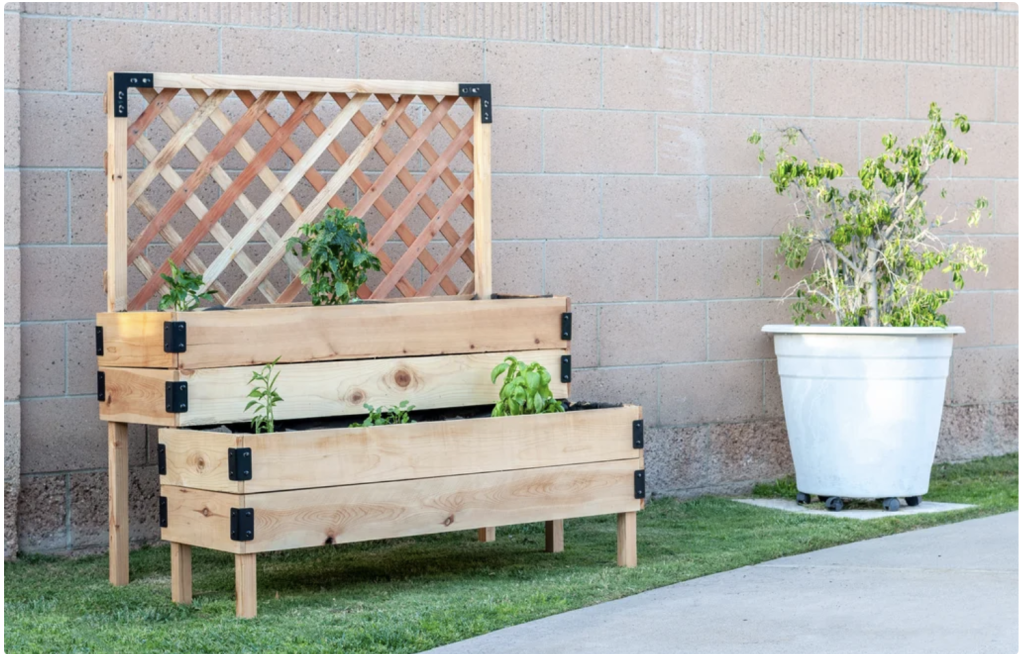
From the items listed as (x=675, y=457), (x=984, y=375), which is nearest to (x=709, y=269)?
(x=675, y=457)

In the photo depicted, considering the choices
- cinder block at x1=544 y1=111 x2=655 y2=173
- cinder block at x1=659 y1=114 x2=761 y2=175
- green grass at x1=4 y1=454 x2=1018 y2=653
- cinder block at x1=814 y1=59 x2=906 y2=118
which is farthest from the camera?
cinder block at x1=814 y1=59 x2=906 y2=118

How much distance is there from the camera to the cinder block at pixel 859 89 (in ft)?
17.4

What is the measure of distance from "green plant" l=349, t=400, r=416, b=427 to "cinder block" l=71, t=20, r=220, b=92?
4.15 ft

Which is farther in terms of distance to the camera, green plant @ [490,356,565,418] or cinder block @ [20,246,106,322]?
cinder block @ [20,246,106,322]

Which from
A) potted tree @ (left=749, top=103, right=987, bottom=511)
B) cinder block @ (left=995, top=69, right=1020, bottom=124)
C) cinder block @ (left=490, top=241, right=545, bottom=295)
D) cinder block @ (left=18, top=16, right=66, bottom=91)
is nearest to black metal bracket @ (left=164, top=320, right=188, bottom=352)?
cinder block @ (left=18, top=16, right=66, bottom=91)

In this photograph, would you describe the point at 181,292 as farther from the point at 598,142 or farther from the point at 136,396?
the point at 598,142

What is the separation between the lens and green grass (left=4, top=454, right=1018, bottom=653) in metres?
3.01

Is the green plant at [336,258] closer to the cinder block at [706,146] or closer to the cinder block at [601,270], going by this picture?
the cinder block at [601,270]

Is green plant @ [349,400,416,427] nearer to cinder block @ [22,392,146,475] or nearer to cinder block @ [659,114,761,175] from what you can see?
cinder block @ [22,392,146,475]

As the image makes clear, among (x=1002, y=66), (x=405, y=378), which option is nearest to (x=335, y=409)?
(x=405, y=378)

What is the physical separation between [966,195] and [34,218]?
3747mm

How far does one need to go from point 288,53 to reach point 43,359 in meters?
1.22

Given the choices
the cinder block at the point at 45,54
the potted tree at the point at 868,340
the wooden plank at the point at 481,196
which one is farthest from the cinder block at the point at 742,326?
the cinder block at the point at 45,54

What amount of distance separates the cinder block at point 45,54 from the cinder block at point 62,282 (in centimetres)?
49
